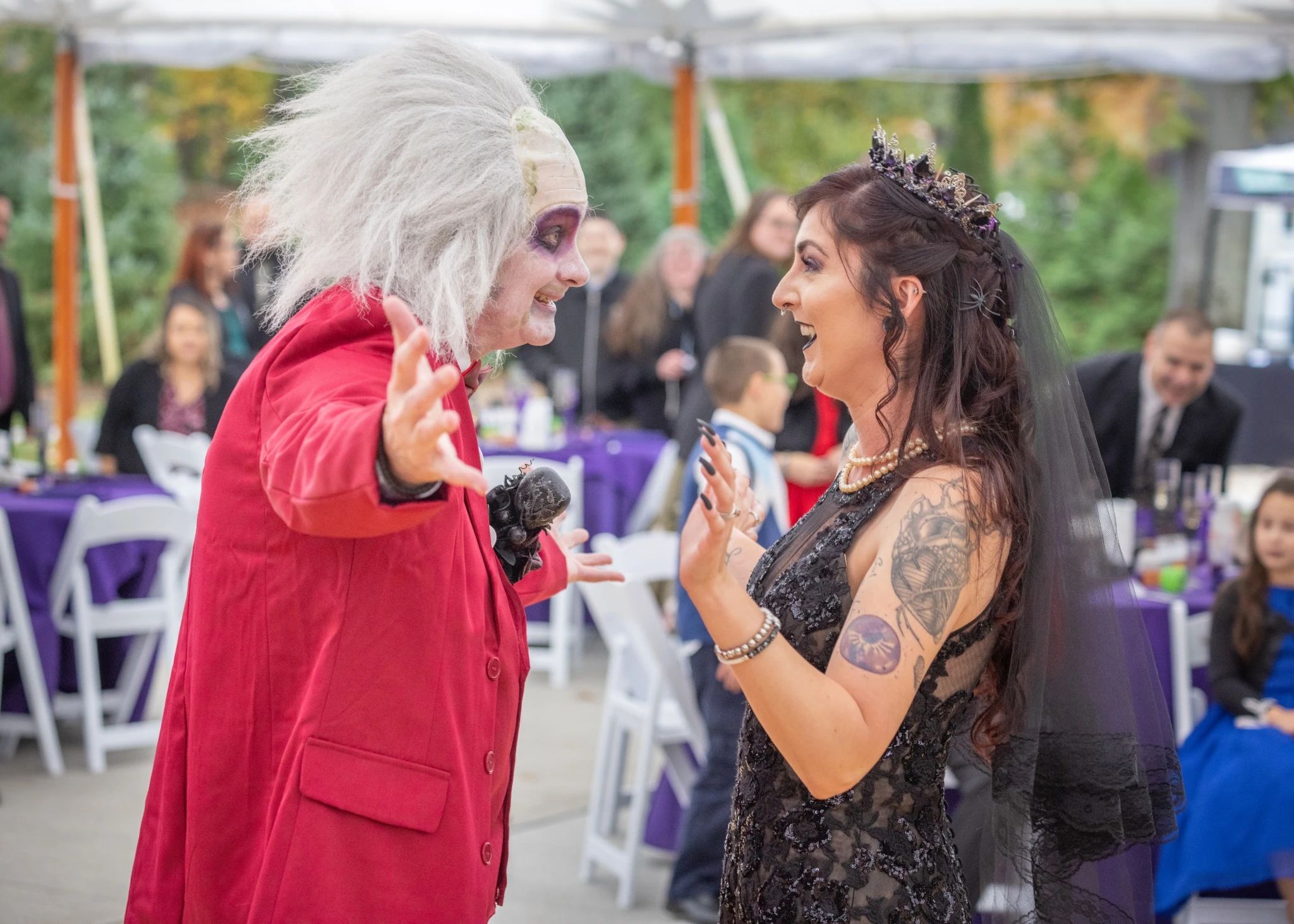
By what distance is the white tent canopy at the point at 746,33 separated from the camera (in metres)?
7.27

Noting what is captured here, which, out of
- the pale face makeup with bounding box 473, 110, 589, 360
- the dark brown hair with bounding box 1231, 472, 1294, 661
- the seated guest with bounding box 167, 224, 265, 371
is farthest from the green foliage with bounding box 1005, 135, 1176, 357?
the pale face makeup with bounding box 473, 110, 589, 360

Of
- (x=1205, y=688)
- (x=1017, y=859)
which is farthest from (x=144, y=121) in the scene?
(x=1017, y=859)

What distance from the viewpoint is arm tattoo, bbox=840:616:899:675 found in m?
1.62

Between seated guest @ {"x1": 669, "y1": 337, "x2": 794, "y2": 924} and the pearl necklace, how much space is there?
156cm

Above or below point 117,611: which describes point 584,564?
above

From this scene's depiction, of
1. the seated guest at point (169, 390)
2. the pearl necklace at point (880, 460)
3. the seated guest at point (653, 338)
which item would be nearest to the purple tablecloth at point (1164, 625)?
the pearl necklace at point (880, 460)

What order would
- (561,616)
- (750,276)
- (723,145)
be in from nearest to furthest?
1. (750,276)
2. (561,616)
3. (723,145)

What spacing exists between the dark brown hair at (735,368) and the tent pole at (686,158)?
4269mm

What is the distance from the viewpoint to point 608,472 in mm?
6777

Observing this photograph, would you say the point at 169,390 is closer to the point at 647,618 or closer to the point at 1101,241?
the point at 647,618

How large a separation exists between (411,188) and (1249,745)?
2.77 meters

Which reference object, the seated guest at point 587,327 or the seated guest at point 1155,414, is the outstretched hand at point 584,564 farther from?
the seated guest at point 587,327

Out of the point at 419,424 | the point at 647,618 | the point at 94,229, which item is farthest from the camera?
the point at 94,229

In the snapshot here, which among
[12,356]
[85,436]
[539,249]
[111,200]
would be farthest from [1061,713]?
[111,200]
